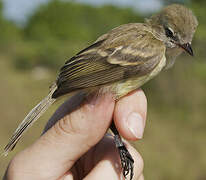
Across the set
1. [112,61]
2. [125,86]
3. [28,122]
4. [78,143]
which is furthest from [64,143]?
[112,61]

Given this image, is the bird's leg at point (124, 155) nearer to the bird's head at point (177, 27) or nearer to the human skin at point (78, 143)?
the human skin at point (78, 143)

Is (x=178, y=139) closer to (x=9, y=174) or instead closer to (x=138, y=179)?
(x=138, y=179)

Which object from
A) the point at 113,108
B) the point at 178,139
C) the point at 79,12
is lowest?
the point at 178,139

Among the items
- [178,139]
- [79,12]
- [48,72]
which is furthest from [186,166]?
[79,12]

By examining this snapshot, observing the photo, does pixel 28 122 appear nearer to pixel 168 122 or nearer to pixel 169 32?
pixel 169 32

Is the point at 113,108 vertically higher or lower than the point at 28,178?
higher

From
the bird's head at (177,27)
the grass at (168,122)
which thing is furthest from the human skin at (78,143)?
the grass at (168,122)

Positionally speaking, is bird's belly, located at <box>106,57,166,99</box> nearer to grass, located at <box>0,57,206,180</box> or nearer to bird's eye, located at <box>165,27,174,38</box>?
bird's eye, located at <box>165,27,174,38</box>

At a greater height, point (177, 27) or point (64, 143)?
point (177, 27)
